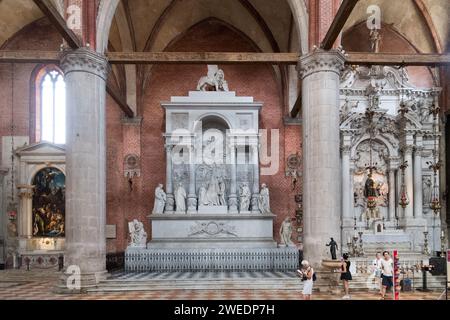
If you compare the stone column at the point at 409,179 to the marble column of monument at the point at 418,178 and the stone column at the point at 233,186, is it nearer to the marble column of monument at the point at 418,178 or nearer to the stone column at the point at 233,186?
the marble column of monument at the point at 418,178

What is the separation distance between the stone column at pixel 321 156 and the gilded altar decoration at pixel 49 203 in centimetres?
1292

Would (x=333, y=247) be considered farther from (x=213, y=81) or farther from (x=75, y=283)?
(x=213, y=81)

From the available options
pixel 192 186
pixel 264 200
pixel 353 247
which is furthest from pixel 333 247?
pixel 192 186

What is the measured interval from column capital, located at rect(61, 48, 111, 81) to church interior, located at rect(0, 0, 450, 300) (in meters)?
0.06

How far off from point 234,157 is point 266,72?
19.3 ft

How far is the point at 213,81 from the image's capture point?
24156 mm

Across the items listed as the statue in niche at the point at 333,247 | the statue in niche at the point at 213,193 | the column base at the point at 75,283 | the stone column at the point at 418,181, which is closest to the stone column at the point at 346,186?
the stone column at the point at 418,181

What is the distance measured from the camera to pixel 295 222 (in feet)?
84.0

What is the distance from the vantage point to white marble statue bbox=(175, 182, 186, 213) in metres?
22.4

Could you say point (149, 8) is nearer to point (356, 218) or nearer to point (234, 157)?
point (234, 157)

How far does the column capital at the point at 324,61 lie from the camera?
1655 cm

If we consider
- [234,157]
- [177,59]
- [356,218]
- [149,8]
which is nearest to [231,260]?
[234,157]

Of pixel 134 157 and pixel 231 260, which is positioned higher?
pixel 134 157

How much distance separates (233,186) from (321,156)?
7.08 meters
